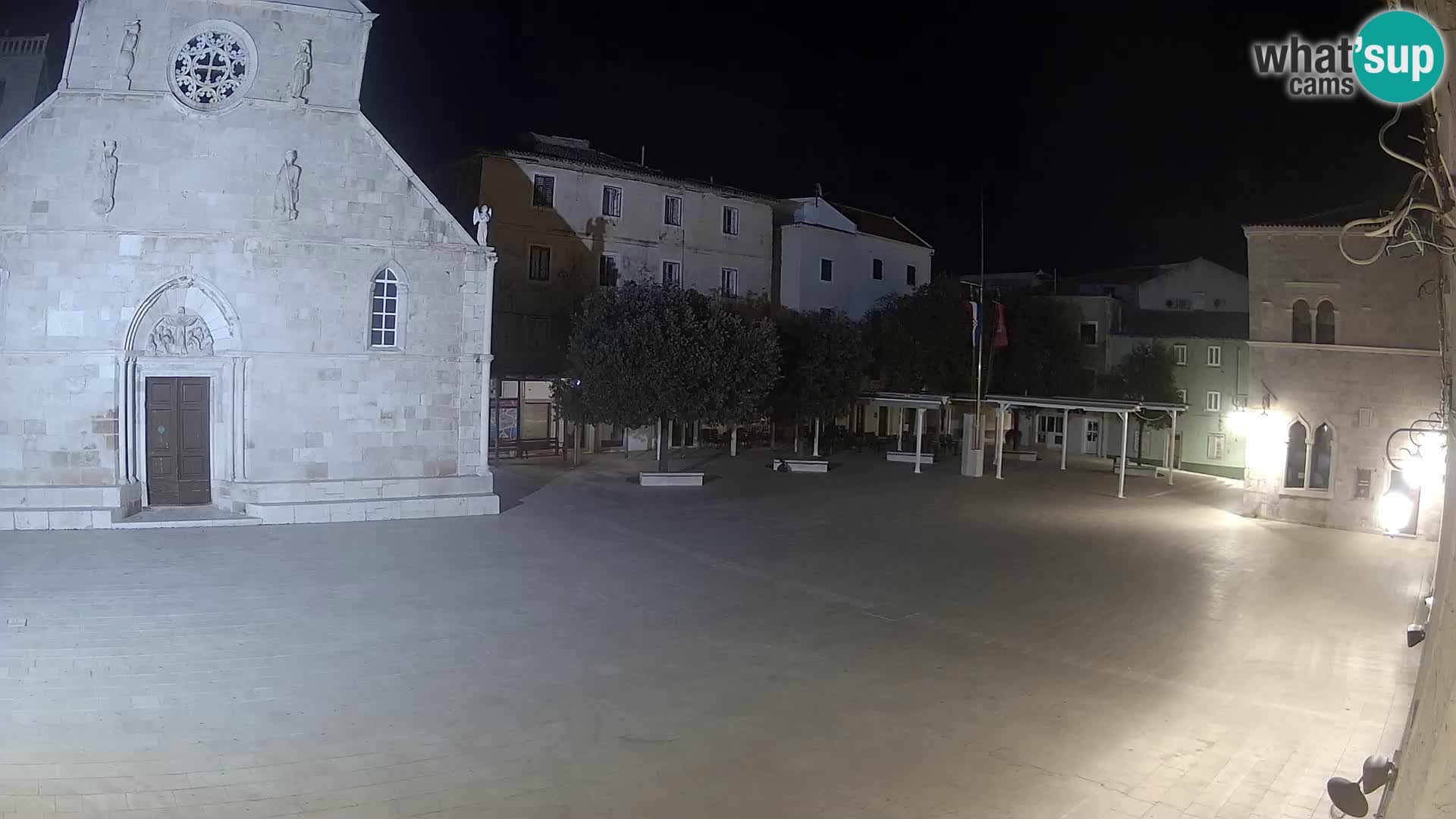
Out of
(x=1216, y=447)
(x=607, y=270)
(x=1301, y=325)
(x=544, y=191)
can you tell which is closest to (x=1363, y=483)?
(x=1301, y=325)

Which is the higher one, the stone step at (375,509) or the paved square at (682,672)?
the stone step at (375,509)

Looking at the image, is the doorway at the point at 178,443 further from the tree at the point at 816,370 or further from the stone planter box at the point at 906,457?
the stone planter box at the point at 906,457

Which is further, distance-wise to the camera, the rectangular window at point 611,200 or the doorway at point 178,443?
the rectangular window at point 611,200

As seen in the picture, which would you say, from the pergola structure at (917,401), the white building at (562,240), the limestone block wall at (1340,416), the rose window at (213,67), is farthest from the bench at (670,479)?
the limestone block wall at (1340,416)

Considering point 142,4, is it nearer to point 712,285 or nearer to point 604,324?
point 604,324

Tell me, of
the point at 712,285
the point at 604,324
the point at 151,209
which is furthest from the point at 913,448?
the point at 151,209

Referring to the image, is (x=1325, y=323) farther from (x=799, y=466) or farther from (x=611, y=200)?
(x=611, y=200)

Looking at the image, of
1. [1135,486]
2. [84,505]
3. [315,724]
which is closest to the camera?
[315,724]

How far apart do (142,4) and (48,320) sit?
21.9 feet

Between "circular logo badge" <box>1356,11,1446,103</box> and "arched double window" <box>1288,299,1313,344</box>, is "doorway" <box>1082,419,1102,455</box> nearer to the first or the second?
"arched double window" <box>1288,299,1313,344</box>

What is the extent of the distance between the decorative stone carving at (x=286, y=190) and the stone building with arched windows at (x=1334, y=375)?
2316cm

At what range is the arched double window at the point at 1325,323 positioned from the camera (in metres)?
24.8

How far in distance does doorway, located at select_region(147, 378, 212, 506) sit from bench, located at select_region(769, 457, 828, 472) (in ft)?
A: 57.8

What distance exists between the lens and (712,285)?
42.4 m
